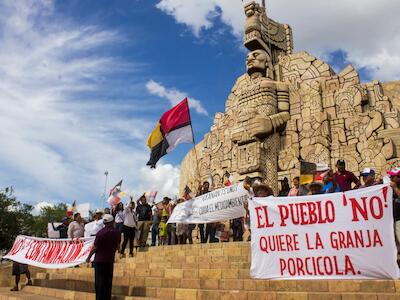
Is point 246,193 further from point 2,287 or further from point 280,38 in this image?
point 280,38

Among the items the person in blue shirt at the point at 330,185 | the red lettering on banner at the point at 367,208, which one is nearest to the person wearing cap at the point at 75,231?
the person in blue shirt at the point at 330,185

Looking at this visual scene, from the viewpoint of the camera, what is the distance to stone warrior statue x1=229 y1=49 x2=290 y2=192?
1759 cm

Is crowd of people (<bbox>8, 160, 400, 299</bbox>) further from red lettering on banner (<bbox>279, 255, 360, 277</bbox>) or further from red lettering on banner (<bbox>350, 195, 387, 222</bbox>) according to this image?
red lettering on banner (<bbox>279, 255, 360, 277</bbox>)

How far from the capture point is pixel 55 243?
378 inches

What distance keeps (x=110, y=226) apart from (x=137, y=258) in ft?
13.5

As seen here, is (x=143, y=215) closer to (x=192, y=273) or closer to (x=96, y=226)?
(x=96, y=226)

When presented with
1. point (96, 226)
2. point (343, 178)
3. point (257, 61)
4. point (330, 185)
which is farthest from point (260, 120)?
point (330, 185)

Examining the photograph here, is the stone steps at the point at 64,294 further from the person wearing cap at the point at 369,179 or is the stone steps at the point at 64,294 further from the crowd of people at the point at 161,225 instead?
the person wearing cap at the point at 369,179

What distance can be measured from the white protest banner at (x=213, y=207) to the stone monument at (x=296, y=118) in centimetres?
662

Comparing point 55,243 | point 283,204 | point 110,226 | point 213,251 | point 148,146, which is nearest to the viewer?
point 283,204

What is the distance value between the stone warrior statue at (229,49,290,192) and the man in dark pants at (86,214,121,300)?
11.6m

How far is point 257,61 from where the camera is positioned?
65.2 ft

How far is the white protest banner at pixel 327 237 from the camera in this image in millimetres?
5023

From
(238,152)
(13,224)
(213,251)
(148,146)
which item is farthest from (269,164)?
(13,224)
